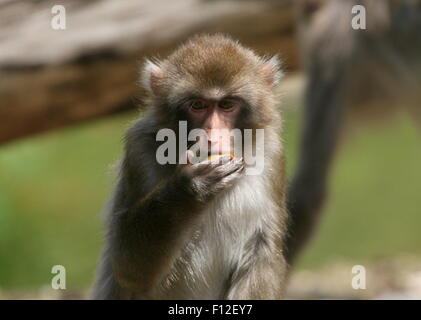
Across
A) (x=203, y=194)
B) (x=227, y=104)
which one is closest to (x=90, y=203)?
(x=227, y=104)

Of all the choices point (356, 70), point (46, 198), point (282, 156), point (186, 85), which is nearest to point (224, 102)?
point (186, 85)

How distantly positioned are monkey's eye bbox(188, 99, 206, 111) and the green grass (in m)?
5.12

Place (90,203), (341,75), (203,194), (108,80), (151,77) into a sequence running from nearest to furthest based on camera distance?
(203,194)
(151,77)
(108,80)
(341,75)
(90,203)

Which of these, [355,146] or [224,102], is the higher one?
[355,146]

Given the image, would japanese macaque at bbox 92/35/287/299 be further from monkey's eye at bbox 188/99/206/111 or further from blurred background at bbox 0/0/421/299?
blurred background at bbox 0/0/421/299

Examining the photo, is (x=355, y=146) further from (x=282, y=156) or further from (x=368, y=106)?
(x=282, y=156)

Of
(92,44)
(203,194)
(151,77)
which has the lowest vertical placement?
(203,194)

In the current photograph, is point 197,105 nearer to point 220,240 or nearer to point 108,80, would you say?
point 220,240

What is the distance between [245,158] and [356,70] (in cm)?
391

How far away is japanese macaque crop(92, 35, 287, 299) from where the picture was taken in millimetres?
4352

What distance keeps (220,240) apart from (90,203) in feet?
23.5

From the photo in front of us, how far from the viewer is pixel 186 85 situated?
4.54m

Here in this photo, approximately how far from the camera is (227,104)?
4539mm

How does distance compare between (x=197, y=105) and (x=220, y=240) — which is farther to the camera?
(x=220, y=240)
